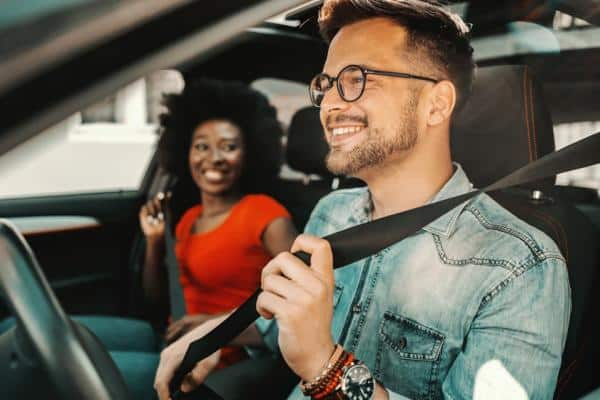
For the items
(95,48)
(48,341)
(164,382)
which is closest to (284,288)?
(48,341)

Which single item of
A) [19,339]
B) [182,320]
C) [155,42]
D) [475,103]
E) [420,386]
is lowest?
[182,320]

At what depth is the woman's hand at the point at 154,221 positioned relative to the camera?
2473 millimetres

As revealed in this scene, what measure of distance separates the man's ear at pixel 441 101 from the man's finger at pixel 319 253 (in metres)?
0.40

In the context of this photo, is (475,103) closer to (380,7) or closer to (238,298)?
(380,7)

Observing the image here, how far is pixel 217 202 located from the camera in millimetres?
2283

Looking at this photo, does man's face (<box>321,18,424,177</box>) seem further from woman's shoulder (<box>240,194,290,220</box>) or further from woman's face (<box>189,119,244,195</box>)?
woman's face (<box>189,119,244,195</box>)

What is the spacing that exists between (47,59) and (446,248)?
0.87 meters

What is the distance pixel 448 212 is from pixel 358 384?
0.34 metres

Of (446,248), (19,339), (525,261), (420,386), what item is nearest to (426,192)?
(446,248)

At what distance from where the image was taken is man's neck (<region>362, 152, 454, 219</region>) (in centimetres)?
131

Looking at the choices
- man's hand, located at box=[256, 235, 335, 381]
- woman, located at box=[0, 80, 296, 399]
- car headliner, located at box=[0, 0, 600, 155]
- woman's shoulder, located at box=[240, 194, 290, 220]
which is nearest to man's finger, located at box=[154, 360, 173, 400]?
woman, located at box=[0, 80, 296, 399]

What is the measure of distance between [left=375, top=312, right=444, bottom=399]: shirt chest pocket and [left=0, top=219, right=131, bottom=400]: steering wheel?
0.46 meters

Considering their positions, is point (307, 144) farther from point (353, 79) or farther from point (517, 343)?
point (517, 343)

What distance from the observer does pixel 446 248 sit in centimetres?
122
